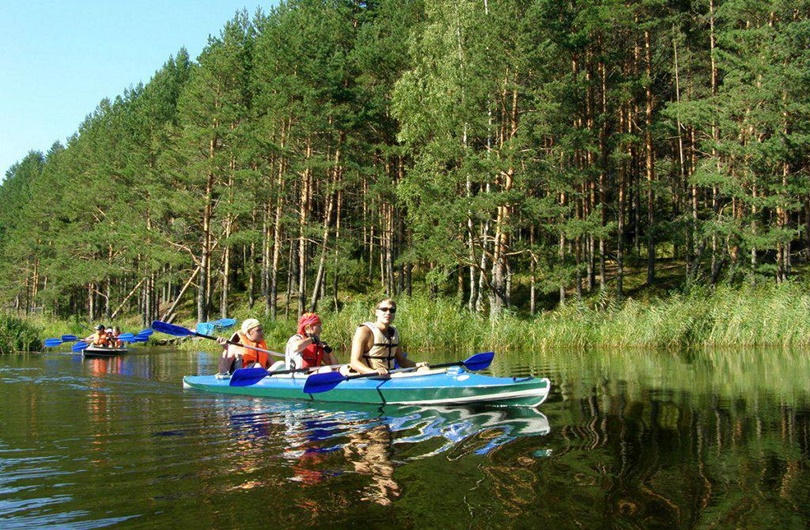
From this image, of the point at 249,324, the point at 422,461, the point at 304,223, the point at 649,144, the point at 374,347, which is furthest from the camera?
the point at 304,223

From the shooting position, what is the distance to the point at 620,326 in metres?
18.5

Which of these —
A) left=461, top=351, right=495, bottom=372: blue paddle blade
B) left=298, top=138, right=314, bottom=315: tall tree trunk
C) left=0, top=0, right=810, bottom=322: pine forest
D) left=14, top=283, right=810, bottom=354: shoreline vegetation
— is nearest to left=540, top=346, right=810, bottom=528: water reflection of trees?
left=461, top=351, right=495, bottom=372: blue paddle blade

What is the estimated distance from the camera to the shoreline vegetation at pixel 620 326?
17500 millimetres

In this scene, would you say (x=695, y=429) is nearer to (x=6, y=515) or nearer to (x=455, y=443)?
(x=455, y=443)

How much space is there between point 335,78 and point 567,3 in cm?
931

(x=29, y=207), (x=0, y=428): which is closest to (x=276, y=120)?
(x=0, y=428)

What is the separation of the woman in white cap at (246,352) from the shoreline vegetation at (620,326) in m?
6.46

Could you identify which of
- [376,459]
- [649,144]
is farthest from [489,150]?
[376,459]

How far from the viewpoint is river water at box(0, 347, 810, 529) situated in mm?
4602

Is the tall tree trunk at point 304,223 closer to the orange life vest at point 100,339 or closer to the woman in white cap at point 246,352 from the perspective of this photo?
the orange life vest at point 100,339

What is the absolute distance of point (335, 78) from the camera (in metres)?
29.0

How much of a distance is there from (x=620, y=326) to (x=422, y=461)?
1354 centimetres

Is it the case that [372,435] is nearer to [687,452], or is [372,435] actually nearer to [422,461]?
[422,461]

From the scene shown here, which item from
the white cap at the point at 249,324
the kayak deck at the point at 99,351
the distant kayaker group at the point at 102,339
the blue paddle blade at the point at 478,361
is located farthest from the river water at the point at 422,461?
the distant kayaker group at the point at 102,339
